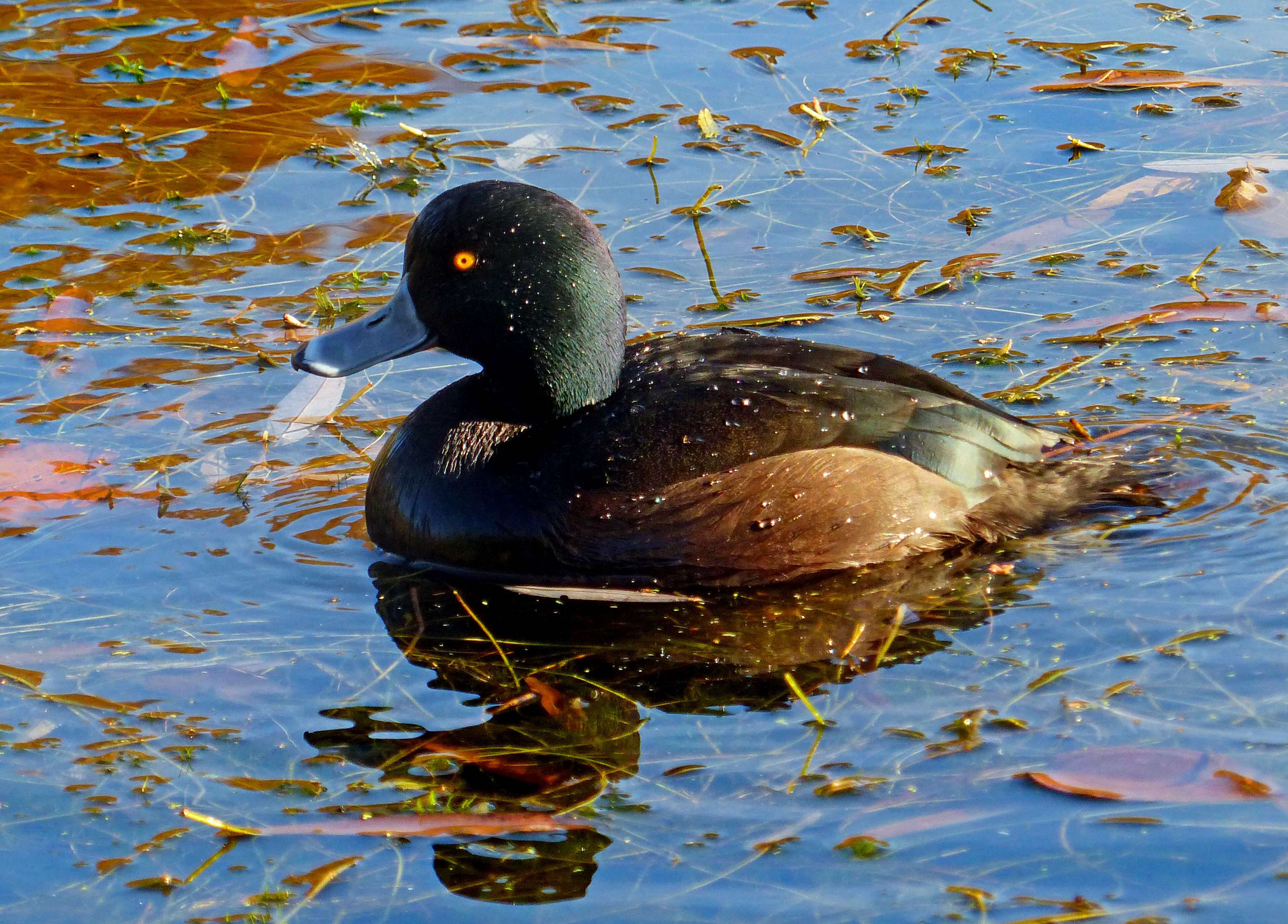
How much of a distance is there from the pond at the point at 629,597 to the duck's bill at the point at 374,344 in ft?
1.93

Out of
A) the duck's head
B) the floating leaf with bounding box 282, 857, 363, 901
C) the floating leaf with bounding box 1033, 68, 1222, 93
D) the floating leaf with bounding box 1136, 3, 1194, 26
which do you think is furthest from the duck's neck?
the floating leaf with bounding box 1136, 3, 1194, 26

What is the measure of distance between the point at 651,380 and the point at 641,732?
4.58ft

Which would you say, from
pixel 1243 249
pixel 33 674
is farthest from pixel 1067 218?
pixel 33 674

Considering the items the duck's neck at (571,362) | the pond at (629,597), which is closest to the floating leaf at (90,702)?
the pond at (629,597)

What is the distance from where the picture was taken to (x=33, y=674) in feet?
15.3

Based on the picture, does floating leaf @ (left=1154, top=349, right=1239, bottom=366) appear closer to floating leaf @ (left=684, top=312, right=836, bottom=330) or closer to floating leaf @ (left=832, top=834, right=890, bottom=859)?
floating leaf @ (left=684, top=312, right=836, bottom=330)

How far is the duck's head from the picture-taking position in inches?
208

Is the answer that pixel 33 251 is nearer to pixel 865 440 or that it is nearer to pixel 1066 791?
pixel 865 440

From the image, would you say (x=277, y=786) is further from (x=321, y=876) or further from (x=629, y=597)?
(x=629, y=597)

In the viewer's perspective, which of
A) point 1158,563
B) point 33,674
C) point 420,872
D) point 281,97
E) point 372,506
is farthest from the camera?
point 281,97

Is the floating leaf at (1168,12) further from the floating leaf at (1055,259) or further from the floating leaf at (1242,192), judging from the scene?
the floating leaf at (1055,259)

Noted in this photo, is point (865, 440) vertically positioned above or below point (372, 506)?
above

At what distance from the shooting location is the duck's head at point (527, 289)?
208 inches

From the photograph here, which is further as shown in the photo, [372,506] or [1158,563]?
[372,506]
